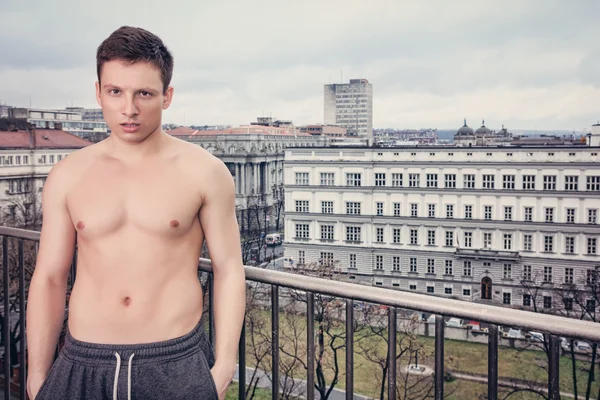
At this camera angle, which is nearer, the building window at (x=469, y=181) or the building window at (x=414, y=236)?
the building window at (x=469, y=181)

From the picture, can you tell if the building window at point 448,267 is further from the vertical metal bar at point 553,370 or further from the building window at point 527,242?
the vertical metal bar at point 553,370

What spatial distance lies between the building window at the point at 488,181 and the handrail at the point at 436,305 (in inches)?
594

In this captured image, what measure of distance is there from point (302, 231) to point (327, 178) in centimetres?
169

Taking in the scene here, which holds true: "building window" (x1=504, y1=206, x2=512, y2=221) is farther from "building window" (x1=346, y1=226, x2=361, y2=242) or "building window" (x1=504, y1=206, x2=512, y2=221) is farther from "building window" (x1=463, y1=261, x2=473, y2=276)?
"building window" (x1=346, y1=226, x2=361, y2=242)

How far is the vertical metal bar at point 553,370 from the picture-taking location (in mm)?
1115

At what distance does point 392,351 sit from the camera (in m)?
1.36

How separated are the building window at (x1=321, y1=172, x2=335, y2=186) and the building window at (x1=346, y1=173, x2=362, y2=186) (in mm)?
424

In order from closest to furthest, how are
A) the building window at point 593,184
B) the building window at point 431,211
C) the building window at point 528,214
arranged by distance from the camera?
1. the building window at point 593,184
2. the building window at point 528,214
3. the building window at point 431,211

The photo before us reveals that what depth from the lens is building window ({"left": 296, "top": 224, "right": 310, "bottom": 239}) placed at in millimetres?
17406

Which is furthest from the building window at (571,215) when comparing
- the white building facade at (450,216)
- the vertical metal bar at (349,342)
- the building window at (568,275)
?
the vertical metal bar at (349,342)

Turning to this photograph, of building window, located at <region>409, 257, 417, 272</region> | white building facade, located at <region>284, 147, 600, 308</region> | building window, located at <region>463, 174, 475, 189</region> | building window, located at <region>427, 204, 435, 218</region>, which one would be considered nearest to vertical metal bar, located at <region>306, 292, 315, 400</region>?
white building facade, located at <region>284, 147, 600, 308</region>

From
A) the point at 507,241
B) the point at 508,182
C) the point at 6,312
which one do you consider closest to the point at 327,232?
the point at 507,241

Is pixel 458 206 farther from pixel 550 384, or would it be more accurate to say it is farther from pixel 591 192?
pixel 550 384

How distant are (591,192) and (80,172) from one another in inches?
597
